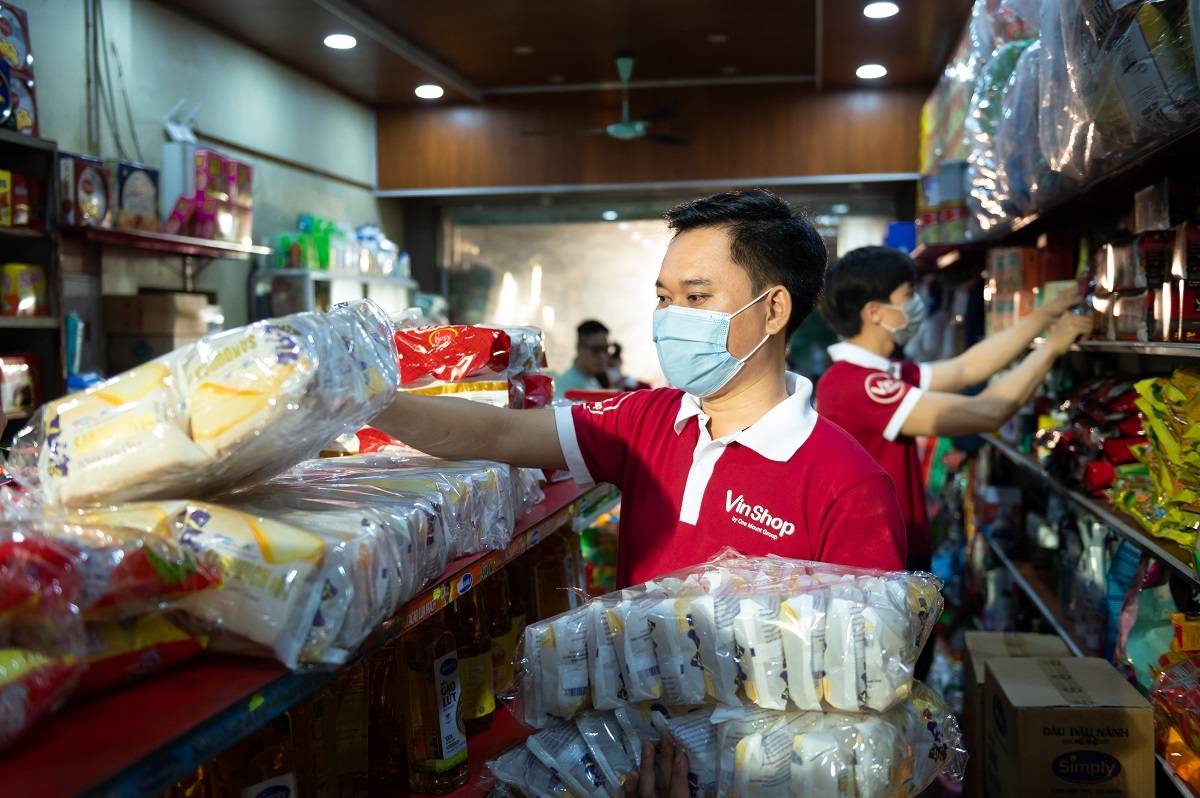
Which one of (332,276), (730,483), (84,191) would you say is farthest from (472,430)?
(332,276)

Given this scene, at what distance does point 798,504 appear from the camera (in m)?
1.78

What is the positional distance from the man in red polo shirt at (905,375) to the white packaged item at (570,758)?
5.93ft

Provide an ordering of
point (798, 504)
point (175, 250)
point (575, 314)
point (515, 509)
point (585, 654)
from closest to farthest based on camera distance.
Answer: point (585, 654) → point (798, 504) → point (515, 509) → point (175, 250) → point (575, 314)

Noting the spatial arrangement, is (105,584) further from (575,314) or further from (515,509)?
(575,314)

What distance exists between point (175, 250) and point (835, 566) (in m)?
5.14

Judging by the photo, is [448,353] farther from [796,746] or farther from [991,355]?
[991,355]

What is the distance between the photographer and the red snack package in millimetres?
2182

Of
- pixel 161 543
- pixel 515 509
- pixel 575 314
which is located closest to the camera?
pixel 161 543

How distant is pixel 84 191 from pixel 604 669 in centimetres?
429

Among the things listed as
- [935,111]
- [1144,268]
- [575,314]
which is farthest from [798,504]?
[575,314]

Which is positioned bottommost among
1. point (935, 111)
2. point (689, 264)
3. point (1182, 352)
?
point (1182, 352)

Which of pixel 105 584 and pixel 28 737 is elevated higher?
pixel 105 584

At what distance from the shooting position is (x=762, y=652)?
139cm

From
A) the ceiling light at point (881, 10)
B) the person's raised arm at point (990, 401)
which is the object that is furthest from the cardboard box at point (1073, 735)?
the ceiling light at point (881, 10)
